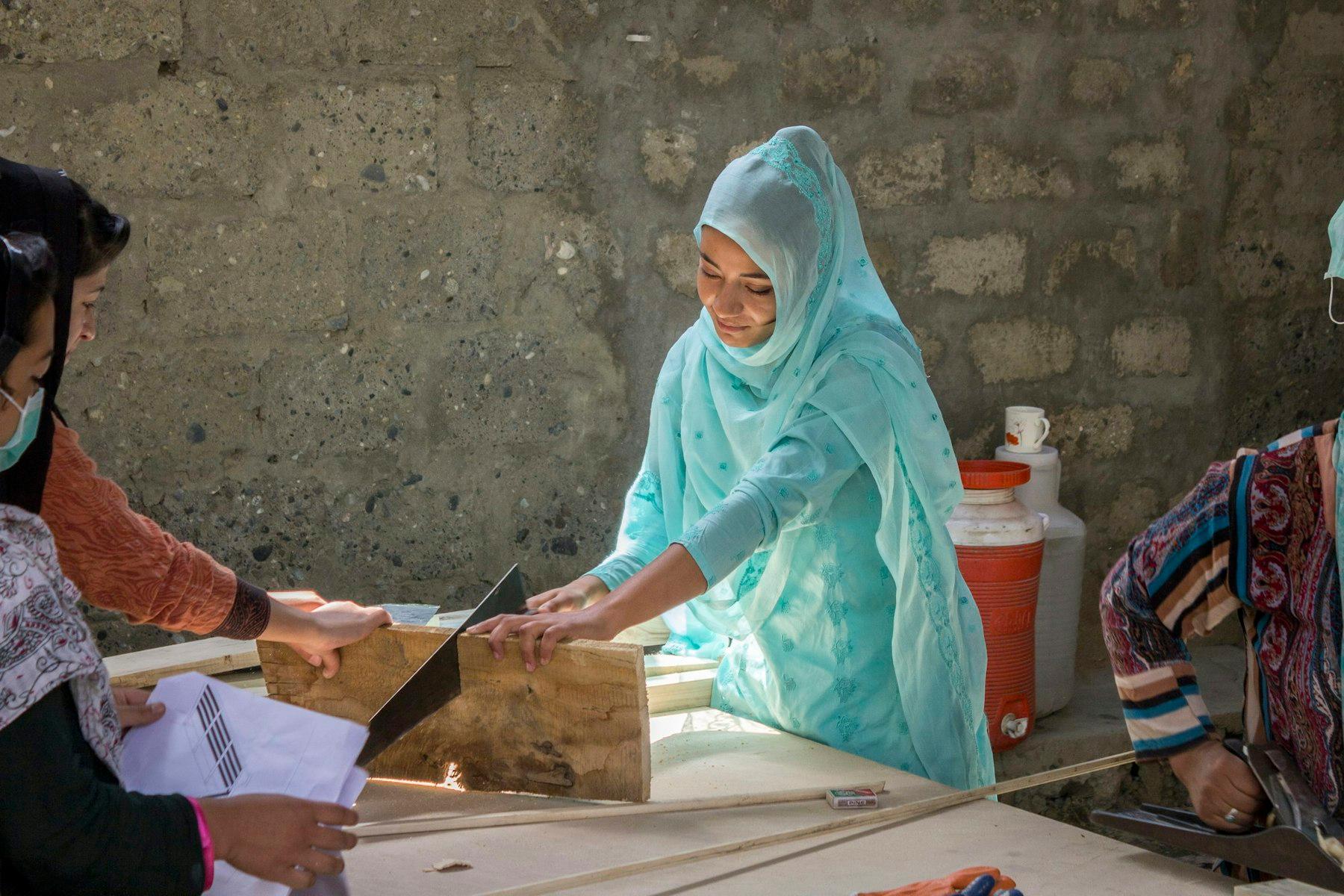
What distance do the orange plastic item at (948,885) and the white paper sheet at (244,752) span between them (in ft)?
1.92

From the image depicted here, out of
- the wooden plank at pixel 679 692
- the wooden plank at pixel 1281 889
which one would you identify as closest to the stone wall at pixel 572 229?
Answer: the wooden plank at pixel 679 692

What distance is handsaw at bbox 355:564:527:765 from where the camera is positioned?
1566 millimetres

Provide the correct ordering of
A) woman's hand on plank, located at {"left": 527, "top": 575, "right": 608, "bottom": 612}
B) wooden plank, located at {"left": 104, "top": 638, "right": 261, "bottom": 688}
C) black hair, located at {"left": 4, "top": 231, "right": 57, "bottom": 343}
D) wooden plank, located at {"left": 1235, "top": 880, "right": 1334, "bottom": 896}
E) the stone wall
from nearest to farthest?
black hair, located at {"left": 4, "top": 231, "right": 57, "bottom": 343}
wooden plank, located at {"left": 1235, "top": 880, "right": 1334, "bottom": 896}
woman's hand on plank, located at {"left": 527, "top": 575, "right": 608, "bottom": 612}
wooden plank, located at {"left": 104, "top": 638, "right": 261, "bottom": 688}
the stone wall

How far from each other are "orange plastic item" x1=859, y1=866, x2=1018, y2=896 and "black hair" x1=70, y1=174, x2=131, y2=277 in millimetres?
1187

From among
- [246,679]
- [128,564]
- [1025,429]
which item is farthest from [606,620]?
[1025,429]

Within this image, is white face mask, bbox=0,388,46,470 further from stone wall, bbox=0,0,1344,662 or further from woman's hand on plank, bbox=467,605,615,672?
stone wall, bbox=0,0,1344,662

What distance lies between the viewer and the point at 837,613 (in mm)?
2016

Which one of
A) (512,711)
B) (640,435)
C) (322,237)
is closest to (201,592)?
(512,711)

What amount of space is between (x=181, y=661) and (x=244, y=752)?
0.87 m

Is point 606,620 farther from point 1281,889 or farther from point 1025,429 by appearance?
point 1025,429

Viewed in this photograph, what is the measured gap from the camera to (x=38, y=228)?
1413 millimetres

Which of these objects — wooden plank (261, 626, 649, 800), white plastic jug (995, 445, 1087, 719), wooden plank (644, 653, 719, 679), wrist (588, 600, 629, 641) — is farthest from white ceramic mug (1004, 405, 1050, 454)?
wooden plank (261, 626, 649, 800)

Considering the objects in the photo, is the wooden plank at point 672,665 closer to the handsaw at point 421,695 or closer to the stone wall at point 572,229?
the handsaw at point 421,695

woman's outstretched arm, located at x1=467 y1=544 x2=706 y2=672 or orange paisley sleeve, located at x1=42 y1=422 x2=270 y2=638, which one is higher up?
orange paisley sleeve, located at x1=42 y1=422 x2=270 y2=638
